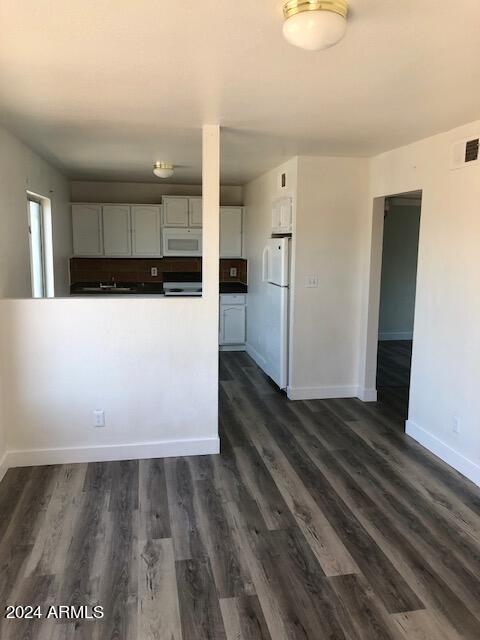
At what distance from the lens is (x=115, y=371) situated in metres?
3.65

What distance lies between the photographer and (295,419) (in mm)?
4617

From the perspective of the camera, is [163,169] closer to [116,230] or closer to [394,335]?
[116,230]

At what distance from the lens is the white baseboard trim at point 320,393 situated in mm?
5133

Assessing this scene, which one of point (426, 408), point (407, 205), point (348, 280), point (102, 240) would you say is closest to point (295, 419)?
point (426, 408)

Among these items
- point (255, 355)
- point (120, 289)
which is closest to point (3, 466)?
point (255, 355)

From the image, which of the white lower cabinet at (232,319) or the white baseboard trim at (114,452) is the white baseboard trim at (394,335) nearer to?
the white lower cabinet at (232,319)

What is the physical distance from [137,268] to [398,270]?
413cm

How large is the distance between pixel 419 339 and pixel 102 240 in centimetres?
447

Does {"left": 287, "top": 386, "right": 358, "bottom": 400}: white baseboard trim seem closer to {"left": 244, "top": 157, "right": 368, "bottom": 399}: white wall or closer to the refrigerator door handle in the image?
{"left": 244, "top": 157, "right": 368, "bottom": 399}: white wall

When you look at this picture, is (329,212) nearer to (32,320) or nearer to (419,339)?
(419,339)

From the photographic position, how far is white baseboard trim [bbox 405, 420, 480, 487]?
3432mm

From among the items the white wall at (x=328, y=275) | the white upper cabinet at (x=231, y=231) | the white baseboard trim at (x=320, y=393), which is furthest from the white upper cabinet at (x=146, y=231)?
the white baseboard trim at (x=320, y=393)

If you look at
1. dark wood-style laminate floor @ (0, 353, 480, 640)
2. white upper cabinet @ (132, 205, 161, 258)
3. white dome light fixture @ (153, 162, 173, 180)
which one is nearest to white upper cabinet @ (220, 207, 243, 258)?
white upper cabinet @ (132, 205, 161, 258)

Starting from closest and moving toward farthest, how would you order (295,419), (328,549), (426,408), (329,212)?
(328,549) → (426,408) → (295,419) → (329,212)
